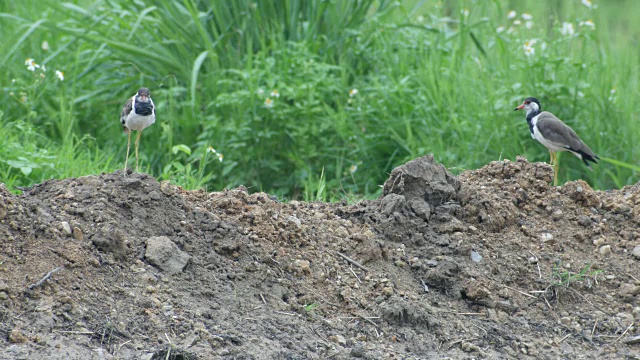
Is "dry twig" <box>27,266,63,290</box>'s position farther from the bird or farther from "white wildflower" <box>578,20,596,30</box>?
"white wildflower" <box>578,20,596,30</box>

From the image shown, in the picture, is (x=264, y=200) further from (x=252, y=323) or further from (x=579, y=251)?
(x=579, y=251)

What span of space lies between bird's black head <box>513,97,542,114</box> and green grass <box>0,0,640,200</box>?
0.39 meters

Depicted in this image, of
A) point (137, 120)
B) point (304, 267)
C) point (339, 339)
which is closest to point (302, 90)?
point (137, 120)

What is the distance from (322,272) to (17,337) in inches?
53.5

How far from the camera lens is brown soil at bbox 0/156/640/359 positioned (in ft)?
10.9

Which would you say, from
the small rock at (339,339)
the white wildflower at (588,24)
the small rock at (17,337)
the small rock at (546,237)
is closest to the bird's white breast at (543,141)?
the small rock at (546,237)

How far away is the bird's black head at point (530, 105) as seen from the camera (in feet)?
21.1

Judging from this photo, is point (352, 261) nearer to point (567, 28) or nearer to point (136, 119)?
point (136, 119)

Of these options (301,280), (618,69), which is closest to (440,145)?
(618,69)

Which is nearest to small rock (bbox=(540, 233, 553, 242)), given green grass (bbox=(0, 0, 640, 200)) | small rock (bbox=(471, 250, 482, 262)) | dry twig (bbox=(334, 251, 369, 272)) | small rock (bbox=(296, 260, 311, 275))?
small rock (bbox=(471, 250, 482, 262))

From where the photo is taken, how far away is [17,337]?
3.08 metres

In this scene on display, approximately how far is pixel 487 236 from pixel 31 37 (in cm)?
534

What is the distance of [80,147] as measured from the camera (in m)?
7.03

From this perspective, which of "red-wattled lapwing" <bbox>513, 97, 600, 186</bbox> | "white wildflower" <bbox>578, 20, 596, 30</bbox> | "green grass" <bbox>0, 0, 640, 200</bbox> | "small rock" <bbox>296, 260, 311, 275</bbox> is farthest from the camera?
"white wildflower" <bbox>578, 20, 596, 30</bbox>
